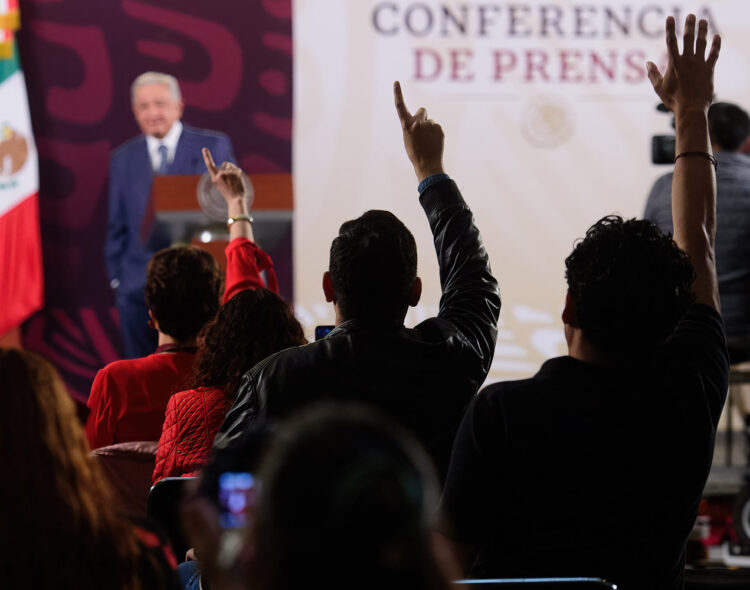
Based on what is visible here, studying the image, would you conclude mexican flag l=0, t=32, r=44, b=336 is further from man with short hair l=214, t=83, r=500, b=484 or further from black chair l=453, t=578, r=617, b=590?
black chair l=453, t=578, r=617, b=590

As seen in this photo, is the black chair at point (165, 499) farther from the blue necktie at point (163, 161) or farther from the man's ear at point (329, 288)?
the blue necktie at point (163, 161)

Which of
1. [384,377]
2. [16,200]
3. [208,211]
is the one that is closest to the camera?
[384,377]

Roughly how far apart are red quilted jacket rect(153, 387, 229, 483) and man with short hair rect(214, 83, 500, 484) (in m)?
0.37

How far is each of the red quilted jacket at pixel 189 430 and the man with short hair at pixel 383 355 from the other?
14.4 inches

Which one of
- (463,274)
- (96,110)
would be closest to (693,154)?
(463,274)

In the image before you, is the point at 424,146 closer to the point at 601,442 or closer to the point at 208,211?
the point at 601,442

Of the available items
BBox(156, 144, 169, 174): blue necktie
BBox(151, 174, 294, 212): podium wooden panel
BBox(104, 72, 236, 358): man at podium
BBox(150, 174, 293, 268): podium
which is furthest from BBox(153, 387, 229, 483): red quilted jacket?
BBox(156, 144, 169, 174): blue necktie

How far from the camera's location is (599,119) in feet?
18.7

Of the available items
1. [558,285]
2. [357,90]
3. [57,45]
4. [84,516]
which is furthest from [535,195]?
[84,516]

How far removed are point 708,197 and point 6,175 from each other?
4.46 metres

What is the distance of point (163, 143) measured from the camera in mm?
5641

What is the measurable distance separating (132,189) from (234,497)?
5.04 meters

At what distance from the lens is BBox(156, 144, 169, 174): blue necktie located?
5.57 m

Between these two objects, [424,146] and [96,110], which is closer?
[424,146]
